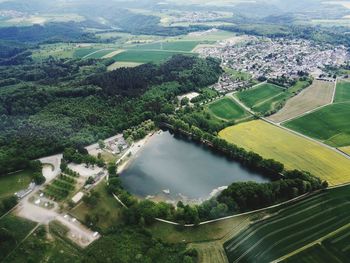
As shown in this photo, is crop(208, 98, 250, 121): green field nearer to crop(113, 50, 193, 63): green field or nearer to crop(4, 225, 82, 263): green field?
crop(113, 50, 193, 63): green field

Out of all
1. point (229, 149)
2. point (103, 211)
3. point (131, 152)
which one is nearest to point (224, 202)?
point (103, 211)

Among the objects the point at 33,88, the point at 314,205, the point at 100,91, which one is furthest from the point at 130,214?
the point at 33,88

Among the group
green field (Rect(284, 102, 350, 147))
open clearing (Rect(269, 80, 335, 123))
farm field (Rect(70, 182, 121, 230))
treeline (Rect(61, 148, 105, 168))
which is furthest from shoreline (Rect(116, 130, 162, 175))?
green field (Rect(284, 102, 350, 147))

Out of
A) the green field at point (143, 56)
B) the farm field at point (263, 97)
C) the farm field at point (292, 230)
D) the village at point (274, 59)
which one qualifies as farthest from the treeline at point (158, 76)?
the farm field at point (292, 230)

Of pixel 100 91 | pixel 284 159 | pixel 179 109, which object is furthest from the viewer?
pixel 100 91

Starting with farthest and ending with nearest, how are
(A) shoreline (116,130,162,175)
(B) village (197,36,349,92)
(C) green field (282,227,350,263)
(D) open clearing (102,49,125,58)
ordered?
1. (D) open clearing (102,49,125,58)
2. (B) village (197,36,349,92)
3. (A) shoreline (116,130,162,175)
4. (C) green field (282,227,350,263)

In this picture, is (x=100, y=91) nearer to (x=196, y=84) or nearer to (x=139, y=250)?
(x=196, y=84)

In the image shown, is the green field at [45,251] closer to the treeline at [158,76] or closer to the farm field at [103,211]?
the farm field at [103,211]
